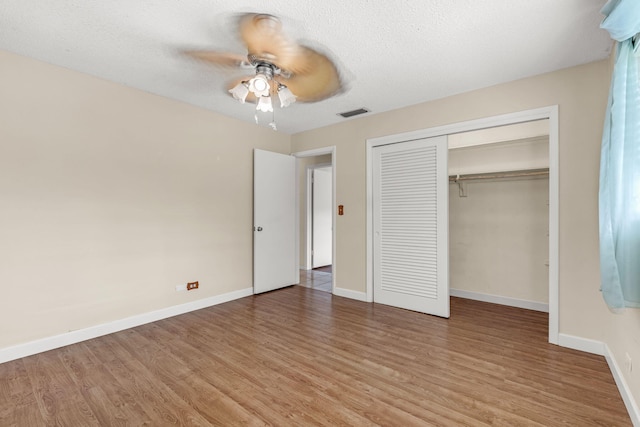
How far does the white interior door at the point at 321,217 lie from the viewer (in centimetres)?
627

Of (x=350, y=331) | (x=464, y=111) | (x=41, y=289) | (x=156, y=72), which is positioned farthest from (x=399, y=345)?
(x=156, y=72)

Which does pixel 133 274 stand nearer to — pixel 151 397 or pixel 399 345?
pixel 151 397

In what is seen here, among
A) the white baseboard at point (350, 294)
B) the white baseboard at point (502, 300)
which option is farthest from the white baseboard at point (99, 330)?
the white baseboard at point (502, 300)

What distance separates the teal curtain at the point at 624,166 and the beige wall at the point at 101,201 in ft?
12.3

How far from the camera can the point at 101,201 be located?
2893 millimetres

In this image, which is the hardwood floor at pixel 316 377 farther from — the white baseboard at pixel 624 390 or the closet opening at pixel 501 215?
the closet opening at pixel 501 215

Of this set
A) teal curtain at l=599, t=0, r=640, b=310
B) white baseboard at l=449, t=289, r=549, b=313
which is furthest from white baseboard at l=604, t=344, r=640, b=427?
white baseboard at l=449, t=289, r=549, b=313

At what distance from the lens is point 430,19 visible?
2012 millimetres

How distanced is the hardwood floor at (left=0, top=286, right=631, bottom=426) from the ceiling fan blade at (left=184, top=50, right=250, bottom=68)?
2.53 metres

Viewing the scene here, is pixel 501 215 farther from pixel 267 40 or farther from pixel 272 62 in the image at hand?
pixel 267 40

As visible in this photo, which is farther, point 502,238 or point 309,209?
point 309,209

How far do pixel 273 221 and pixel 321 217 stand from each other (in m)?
2.04

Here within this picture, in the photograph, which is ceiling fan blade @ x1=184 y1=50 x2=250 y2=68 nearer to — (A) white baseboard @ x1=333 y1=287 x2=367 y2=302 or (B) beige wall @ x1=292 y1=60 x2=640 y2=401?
(B) beige wall @ x1=292 y1=60 x2=640 y2=401

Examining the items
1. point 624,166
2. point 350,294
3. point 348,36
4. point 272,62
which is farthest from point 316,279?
point 624,166
